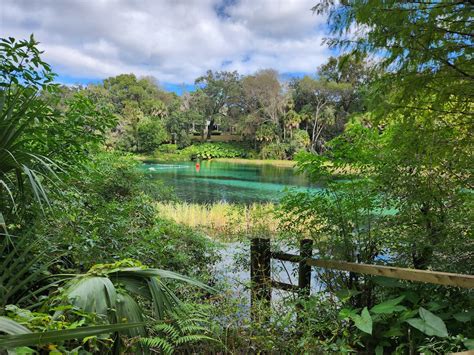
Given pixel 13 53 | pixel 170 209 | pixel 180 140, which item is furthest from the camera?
pixel 180 140

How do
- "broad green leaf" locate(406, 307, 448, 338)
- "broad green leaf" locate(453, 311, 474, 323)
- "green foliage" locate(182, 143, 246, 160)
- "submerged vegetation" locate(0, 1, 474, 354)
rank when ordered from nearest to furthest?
1. "submerged vegetation" locate(0, 1, 474, 354)
2. "broad green leaf" locate(406, 307, 448, 338)
3. "broad green leaf" locate(453, 311, 474, 323)
4. "green foliage" locate(182, 143, 246, 160)

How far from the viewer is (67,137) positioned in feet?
6.39

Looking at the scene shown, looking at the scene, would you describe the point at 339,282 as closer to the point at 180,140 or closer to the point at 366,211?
the point at 366,211

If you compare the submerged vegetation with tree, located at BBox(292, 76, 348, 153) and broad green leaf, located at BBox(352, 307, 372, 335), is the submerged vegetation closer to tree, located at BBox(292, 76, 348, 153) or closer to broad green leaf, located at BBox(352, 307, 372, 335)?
broad green leaf, located at BBox(352, 307, 372, 335)

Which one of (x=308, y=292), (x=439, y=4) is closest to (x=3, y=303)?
(x=308, y=292)

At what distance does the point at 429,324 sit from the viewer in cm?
173

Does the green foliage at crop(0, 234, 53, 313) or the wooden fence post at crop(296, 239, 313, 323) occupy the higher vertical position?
the green foliage at crop(0, 234, 53, 313)

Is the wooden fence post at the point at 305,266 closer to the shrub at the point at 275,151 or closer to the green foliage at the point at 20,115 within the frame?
the green foliage at the point at 20,115

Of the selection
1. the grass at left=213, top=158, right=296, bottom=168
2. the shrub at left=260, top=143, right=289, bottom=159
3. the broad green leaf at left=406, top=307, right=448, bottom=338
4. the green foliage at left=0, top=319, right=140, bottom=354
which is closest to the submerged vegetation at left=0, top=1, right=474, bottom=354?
the broad green leaf at left=406, top=307, right=448, bottom=338

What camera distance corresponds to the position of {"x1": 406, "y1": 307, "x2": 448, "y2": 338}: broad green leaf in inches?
66.1

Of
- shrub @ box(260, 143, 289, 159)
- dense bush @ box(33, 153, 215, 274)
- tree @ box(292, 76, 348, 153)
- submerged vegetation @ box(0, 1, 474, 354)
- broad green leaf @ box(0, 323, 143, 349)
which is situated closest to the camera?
broad green leaf @ box(0, 323, 143, 349)

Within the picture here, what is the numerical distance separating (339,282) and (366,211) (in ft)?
1.88

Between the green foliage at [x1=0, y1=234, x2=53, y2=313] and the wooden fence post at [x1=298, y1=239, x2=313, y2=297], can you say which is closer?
the green foliage at [x1=0, y1=234, x2=53, y2=313]

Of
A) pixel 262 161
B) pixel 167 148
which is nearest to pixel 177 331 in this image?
pixel 262 161
